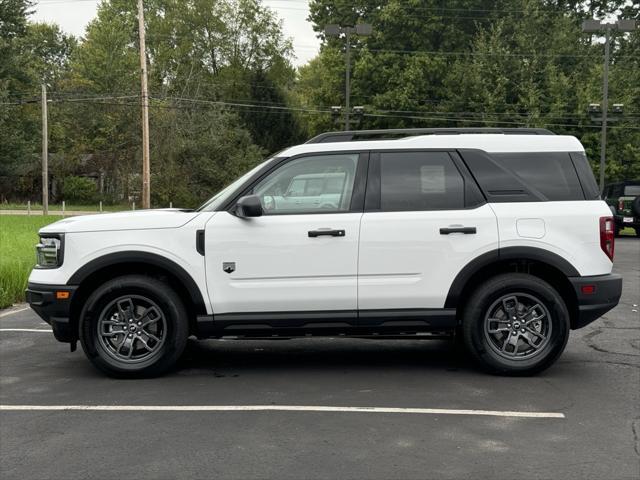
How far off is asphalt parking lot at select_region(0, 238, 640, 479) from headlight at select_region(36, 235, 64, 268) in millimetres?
974

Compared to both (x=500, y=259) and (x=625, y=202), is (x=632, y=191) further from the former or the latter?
(x=500, y=259)

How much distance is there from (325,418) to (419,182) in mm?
2270

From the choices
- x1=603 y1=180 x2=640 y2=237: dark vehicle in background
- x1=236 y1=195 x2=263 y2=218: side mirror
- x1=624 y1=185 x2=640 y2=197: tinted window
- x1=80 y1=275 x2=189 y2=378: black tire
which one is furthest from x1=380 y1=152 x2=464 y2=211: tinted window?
x1=624 y1=185 x2=640 y2=197: tinted window

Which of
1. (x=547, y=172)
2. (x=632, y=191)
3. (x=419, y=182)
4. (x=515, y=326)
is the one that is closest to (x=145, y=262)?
(x=419, y=182)

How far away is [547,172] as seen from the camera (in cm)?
638

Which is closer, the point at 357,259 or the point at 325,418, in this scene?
the point at 325,418

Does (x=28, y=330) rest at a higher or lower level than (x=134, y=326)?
lower

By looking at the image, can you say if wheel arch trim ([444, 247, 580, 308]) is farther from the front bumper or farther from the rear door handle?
the front bumper

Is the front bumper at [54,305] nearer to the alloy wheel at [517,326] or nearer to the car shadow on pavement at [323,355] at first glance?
the car shadow on pavement at [323,355]

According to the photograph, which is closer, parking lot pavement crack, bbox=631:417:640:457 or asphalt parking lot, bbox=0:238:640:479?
asphalt parking lot, bbox=0:238:640:479

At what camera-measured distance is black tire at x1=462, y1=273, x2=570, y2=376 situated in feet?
20.5

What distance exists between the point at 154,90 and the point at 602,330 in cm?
5129

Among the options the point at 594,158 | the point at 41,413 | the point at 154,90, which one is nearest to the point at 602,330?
the point at 41,413

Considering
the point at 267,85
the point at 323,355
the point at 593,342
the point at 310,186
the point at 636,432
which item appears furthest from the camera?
the point at 267,85
